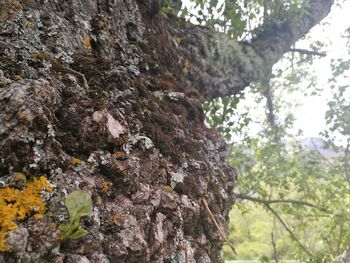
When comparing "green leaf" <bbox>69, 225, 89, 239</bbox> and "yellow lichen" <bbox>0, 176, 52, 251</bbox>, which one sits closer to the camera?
"yellow lichen" <bbox>0, 176, 52, 251</bbox>

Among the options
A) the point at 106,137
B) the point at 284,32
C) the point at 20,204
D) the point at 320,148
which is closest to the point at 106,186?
the point at 106,137

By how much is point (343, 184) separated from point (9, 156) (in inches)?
264

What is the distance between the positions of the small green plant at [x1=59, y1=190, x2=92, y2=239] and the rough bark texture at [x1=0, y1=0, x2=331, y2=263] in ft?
0.15

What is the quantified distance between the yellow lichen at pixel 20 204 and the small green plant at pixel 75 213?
3.9 inches

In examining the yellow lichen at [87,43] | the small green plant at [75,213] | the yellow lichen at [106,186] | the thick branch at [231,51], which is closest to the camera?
the small green plant at [75,213]

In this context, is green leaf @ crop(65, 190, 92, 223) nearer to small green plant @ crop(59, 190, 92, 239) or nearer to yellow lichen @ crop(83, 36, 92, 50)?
small green plant @ crop(59, 190, 92, 239)

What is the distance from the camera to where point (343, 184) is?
6.85m

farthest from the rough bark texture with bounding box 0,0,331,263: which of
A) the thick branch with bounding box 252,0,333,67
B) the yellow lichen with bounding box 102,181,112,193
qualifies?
the thick branch with bounding box 252,0,333,67

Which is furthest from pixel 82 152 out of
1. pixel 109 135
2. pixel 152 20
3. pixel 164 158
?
pixel 152 20

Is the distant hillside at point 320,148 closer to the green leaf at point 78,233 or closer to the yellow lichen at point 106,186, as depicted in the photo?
the yellow lichen at point 106,186

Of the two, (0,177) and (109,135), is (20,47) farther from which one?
(0,177)

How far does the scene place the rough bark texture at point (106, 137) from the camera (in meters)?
1.41

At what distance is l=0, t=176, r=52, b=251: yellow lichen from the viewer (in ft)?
4.03

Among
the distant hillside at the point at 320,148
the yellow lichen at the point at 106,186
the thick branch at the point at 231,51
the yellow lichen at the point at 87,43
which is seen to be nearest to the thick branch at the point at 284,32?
the thick branch at the point at 231,51
